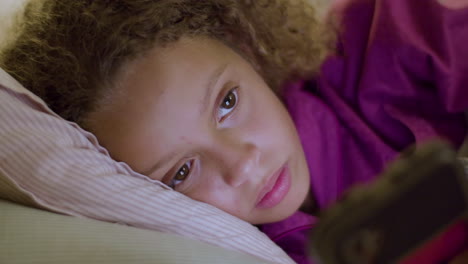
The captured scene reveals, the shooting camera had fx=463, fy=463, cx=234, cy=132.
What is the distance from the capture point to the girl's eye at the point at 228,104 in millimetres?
755

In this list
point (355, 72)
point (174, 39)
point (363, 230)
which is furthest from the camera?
point (355, 72)

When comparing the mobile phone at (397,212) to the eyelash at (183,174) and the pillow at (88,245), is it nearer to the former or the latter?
the pillow at (88,245)

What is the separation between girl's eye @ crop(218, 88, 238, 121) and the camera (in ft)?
2.48

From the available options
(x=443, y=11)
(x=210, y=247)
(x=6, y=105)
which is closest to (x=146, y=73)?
(x=6, y=105)

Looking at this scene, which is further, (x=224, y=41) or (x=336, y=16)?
(x=336, y=16)

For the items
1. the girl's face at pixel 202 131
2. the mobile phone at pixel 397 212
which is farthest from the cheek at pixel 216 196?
the mobile phone at pixel 397 212

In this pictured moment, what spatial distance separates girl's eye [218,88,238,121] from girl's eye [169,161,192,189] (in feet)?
0.30

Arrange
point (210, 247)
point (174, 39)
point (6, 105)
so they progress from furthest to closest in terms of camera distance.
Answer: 1. point (174, 39)
2. point (6, 105)
3. point (210, 247)

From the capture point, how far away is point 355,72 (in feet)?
3.17

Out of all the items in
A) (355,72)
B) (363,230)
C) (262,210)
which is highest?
(363,230)

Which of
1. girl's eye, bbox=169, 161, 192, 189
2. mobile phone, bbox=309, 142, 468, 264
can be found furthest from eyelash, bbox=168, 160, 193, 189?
mobile phone, bbox=309, 142, 468, 264

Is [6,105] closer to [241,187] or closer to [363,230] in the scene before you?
[241,187]

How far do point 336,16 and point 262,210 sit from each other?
0.48 metres

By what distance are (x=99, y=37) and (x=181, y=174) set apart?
0.87ft
